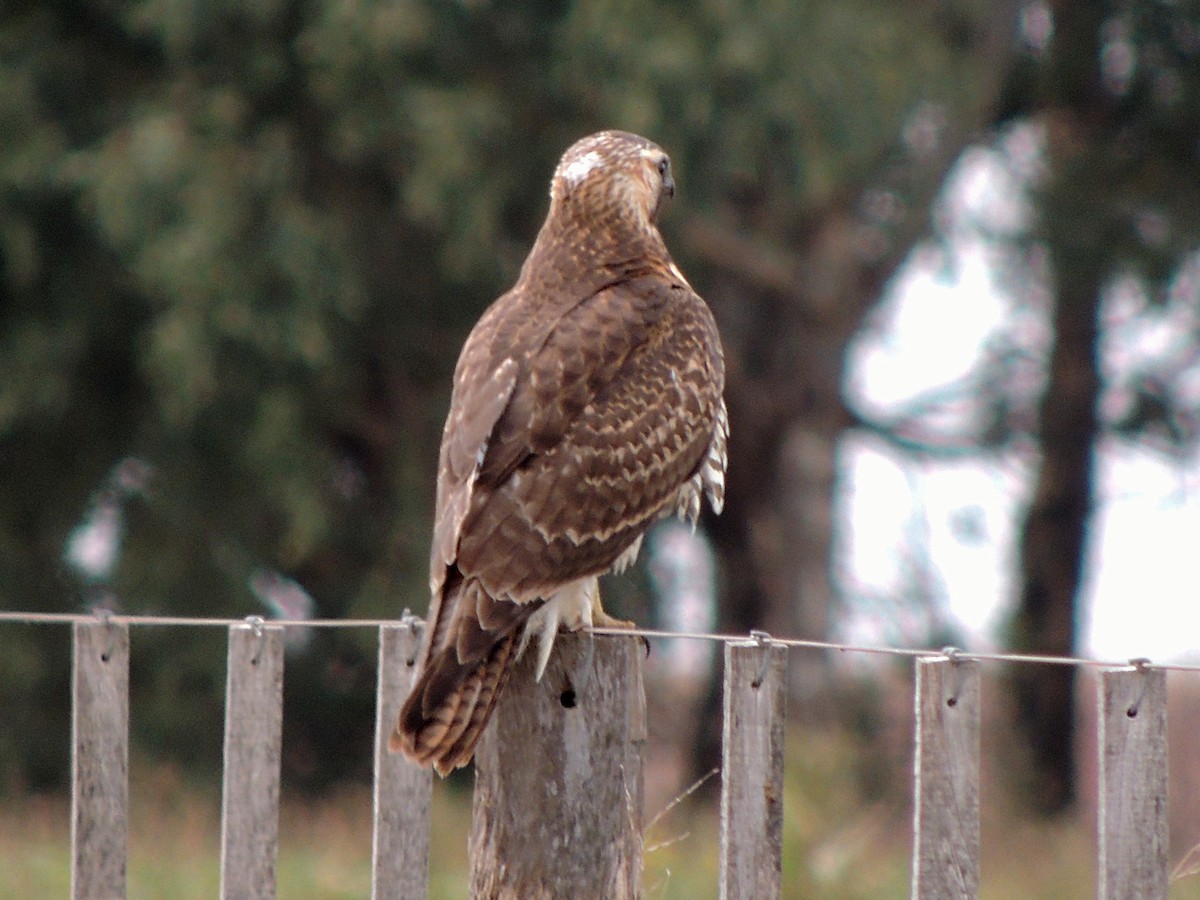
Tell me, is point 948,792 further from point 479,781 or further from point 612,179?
point 612,179

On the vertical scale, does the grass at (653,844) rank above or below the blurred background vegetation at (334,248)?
below

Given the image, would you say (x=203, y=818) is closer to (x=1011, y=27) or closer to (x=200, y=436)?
(x=200, y=436)

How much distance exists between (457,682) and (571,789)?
269 mm

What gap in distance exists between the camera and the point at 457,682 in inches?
134

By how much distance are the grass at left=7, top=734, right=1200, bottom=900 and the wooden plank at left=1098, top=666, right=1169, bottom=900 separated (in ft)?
7.64

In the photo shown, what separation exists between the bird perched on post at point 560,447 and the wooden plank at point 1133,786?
1063mm

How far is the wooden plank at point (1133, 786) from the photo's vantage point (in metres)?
2.74

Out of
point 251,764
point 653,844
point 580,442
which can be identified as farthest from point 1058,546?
point 251,764

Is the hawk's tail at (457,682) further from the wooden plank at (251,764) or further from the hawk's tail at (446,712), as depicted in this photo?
the wooden plank at (251,764)

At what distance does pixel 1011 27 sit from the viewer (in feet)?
49.1

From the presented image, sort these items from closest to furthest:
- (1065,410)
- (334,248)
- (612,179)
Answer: (612,179) < (334,248) < (1065,410)

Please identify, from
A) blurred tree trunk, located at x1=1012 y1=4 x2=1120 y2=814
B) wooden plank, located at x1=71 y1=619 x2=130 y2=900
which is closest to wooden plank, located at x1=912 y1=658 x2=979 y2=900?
wooden plank, located at x1=71 y1=619 x2=130 y2=900

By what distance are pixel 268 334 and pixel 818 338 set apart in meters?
5.04

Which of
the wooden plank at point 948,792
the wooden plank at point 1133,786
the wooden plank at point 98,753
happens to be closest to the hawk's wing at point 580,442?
the wooden plank at point 98,753
